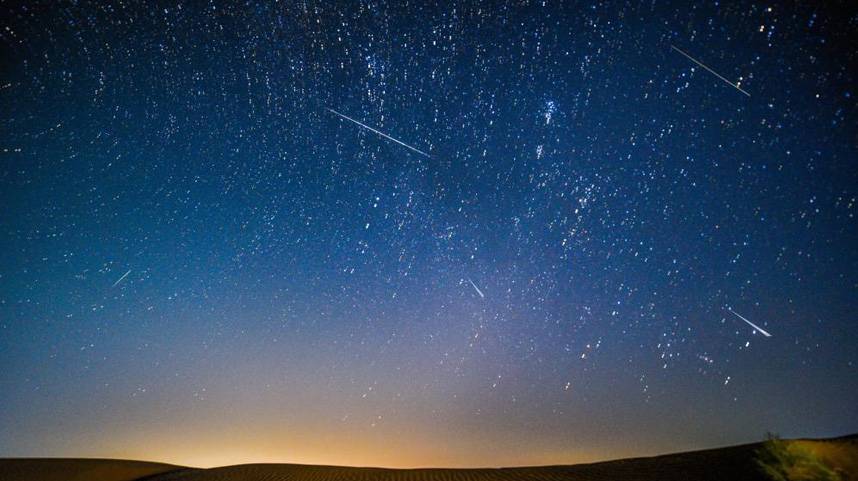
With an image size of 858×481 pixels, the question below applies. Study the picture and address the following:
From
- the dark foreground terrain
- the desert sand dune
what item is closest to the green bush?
the dark foreground terrain

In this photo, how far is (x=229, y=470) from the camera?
1889 cm

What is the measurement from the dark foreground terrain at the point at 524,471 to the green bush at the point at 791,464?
0.38 metres

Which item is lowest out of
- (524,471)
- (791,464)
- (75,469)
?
(791,464)

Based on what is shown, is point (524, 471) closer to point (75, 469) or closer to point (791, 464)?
point (791, 464)

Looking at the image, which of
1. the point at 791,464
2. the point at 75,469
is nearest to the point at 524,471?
the point at 791,464

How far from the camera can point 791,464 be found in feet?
33.8

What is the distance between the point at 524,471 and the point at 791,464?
9.20 m

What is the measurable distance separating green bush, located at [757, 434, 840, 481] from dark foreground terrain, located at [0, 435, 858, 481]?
377mm

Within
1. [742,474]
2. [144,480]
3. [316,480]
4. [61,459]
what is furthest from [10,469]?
[742,474]

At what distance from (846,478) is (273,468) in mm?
20638

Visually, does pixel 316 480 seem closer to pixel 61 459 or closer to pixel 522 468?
pixel 522 468

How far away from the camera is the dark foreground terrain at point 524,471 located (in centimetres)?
1142

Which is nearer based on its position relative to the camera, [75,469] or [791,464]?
[791,464]

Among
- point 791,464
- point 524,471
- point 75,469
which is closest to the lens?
point 791,464
